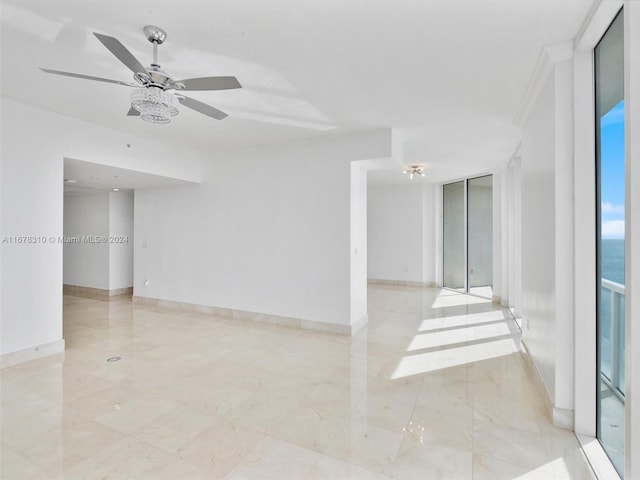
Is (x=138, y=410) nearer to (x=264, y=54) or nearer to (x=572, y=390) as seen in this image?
(x=264, y=54)

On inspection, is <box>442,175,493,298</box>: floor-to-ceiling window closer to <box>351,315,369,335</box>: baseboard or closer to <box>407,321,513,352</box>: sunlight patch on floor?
<box>407,321,513,352</box>: sunlight patch on floor

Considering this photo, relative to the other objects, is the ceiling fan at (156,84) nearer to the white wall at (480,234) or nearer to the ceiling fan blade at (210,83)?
the ceiling fan blade at (210,83)

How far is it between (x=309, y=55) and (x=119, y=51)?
1338 millimetres

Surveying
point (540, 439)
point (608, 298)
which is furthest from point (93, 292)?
point (608, 298)

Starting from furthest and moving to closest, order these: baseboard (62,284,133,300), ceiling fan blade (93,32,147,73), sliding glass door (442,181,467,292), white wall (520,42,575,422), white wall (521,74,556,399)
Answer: sliding glass door (442,181,467,292) < baseboard (62,284,133,300) < white wall (521,74,556,399) < white wall (520,42,575,422) < ceiling fan blade (93,32,147,73)

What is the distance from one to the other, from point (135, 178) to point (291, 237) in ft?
9.14

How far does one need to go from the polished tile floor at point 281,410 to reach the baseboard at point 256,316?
0.20 metres

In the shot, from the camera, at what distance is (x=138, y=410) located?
8.53 ft

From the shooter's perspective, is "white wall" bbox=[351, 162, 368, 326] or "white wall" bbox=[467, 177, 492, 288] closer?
"white wall" bbox=[351, 162, 368, 326]

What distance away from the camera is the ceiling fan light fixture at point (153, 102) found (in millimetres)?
2377

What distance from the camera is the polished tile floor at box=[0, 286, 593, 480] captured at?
199 centimetres

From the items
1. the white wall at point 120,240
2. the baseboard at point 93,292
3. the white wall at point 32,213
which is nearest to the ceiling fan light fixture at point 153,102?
the white wall at point 32,213

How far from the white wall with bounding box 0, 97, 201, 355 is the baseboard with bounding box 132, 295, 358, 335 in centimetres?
217

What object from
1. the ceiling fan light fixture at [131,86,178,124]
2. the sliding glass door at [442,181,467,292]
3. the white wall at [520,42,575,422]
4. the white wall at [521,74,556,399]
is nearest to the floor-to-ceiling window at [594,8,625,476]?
the white wall at [520,42,575,422]
